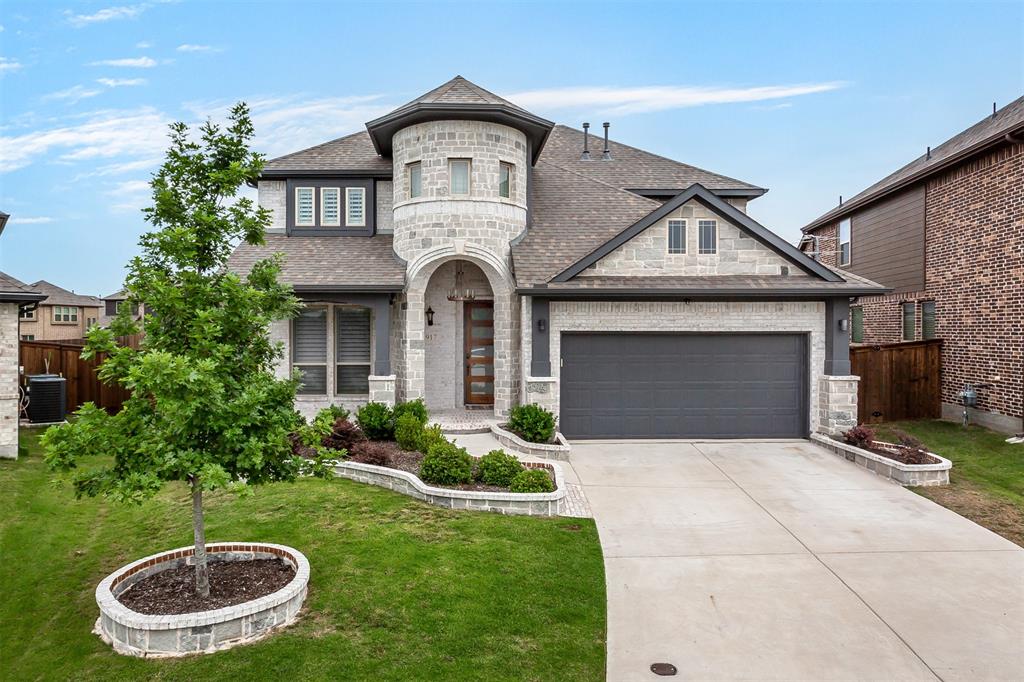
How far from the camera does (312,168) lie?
1565 cm

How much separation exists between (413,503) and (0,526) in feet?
18.0

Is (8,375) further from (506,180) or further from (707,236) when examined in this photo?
(707,236)

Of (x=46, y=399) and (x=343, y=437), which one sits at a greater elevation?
(x=46, y=399)

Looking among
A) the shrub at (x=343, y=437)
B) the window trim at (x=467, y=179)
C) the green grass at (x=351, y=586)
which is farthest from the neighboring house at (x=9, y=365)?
the window trim at (x=467, y=179)

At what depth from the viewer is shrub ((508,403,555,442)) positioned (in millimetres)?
12273

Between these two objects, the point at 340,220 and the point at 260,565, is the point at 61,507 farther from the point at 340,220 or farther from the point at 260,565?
the point at 340,220

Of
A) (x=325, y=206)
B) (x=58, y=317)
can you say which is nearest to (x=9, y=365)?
(x=325, y=206)

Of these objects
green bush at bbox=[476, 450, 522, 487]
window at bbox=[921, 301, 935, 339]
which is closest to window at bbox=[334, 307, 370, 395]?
green bush at bbox=[476, 450, 522, 487]

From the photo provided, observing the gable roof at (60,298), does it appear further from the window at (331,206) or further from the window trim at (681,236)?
the window trim at (681,236)

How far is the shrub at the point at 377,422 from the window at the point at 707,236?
784 centimetres

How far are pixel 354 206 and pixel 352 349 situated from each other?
386 centimetres

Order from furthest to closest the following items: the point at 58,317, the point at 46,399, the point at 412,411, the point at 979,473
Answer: the point at 58,317 → the point at 46,399 → the point at 412,411 → the point at 979,473

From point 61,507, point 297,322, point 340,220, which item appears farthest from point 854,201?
point 61,507

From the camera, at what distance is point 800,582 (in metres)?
6.40
